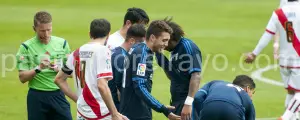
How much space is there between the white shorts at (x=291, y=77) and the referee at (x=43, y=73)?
3706mm

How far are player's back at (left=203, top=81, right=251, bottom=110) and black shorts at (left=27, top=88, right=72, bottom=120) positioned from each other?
108 inches

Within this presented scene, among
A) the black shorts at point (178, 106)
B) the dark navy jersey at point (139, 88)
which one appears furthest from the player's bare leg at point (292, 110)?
the dark navy jersey at point (139, 88)

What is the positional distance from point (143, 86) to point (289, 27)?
11.3 ft

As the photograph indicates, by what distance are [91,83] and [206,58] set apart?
12.9 meters

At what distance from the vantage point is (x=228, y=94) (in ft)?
29.2

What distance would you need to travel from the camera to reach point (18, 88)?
17.3m

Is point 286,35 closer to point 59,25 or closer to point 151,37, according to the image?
point 151,37

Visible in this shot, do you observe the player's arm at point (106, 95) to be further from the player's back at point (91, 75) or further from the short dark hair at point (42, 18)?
the short dark hair at point (42, 18)

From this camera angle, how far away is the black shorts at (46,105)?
10953 mm

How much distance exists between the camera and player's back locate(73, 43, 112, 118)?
9062 millimetres

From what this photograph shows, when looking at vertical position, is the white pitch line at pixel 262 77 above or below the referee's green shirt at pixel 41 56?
below

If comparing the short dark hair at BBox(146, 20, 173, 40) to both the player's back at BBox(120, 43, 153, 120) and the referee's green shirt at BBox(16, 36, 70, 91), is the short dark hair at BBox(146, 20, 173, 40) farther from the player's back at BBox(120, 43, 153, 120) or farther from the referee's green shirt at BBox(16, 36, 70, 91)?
the referee's green shirt at BBox(16, 36, 70, 91)

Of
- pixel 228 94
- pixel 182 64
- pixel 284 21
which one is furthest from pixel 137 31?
pixel 284 21

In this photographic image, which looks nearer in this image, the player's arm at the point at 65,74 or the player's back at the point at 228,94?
the player's back at the point at 228,94
